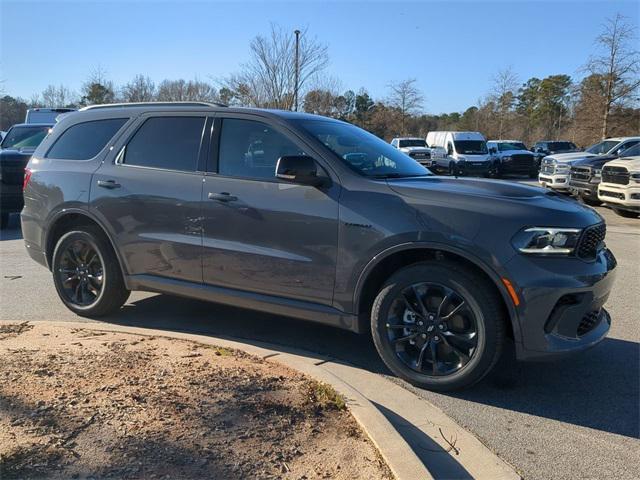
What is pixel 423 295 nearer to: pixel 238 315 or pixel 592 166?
pixel 238 315

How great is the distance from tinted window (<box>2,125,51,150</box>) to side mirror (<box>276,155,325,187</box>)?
11445 mm

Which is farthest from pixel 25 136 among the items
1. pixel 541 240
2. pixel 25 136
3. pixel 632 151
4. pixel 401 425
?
pixel 632 151

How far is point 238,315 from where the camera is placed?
A: 5.48m

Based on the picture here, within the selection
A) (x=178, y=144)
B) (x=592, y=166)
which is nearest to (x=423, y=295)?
(x=178, y=144)

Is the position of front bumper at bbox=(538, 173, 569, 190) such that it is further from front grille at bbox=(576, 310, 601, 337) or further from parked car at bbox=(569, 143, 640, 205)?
Result: front grille at bbox=(576, 310, 601, 337)

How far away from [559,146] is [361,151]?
3641 centimetres

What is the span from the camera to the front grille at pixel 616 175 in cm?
1278

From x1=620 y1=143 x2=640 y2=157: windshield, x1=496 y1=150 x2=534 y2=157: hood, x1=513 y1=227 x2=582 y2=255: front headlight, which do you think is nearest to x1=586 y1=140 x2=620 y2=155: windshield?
x1=620 y1=143 x2=640 y2=157: windshield

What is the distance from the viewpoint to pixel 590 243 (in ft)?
12.0

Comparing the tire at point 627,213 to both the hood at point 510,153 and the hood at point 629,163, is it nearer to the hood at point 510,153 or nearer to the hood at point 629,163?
the hood at point 629,163

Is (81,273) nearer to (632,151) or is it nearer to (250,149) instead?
(250,149)

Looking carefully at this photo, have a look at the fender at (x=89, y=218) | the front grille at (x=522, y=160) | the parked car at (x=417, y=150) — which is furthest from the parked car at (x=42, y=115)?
the front grille at (x=522, y=160)

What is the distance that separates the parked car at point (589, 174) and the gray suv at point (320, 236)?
1216 cm

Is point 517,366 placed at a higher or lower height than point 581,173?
lower
